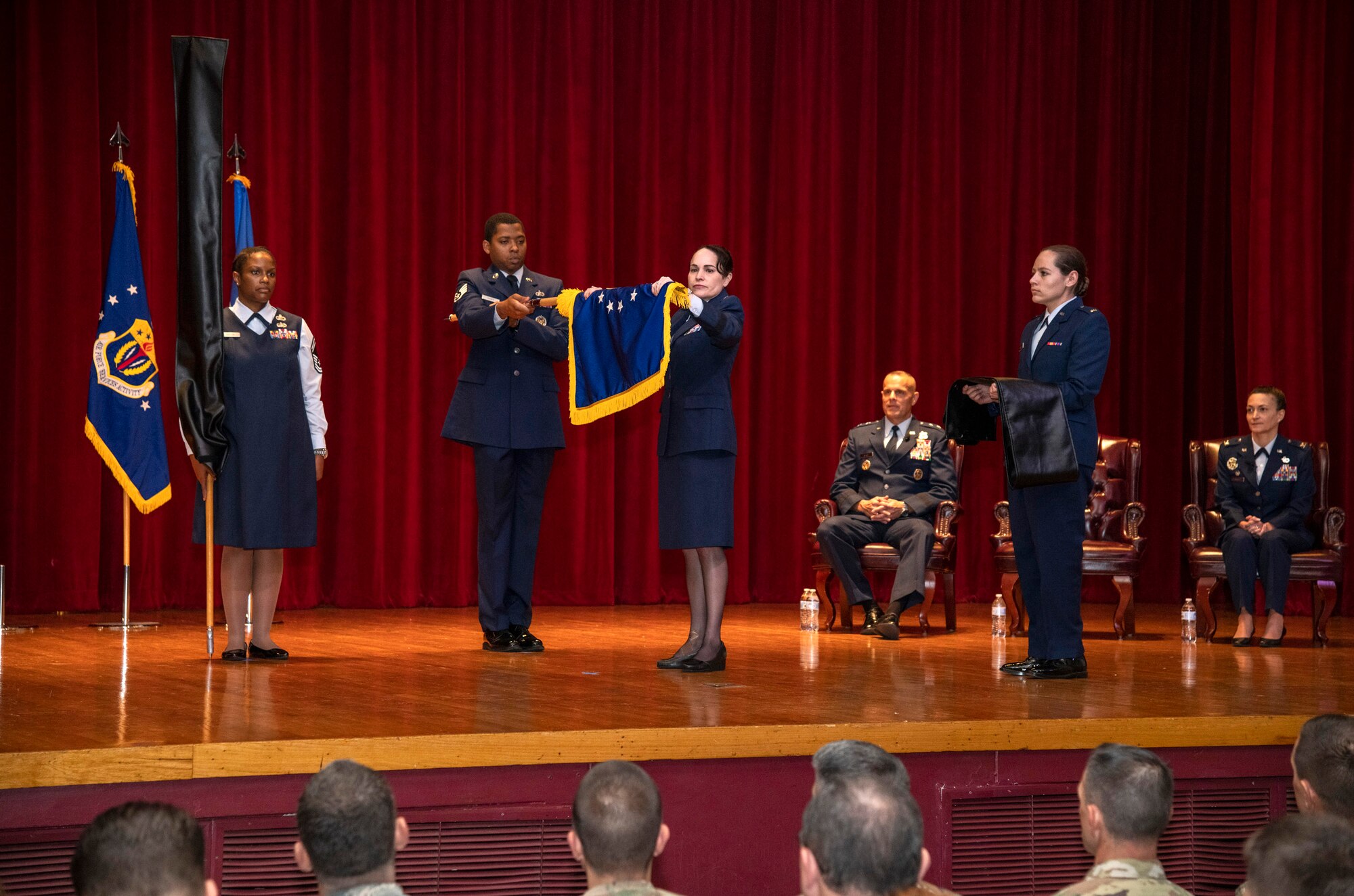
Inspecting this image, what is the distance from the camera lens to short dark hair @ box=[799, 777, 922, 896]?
178 centimetres

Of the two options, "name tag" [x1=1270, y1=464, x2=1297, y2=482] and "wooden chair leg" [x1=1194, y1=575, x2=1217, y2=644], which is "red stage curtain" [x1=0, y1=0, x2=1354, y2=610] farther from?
"wooden chair leg" [x1=1194, y1=575, x2=1217, y2=644]

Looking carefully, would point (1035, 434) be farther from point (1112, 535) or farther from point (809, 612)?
point (1112, 535)

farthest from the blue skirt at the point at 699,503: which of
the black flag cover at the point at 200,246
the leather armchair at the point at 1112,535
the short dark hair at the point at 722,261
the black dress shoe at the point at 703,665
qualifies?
the leather armchair at the point at 1112,535

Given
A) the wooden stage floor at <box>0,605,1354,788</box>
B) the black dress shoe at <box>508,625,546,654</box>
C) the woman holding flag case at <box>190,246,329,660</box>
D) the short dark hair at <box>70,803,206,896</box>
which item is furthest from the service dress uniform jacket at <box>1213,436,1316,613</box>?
the short dark hair at <box>70,803,206,896</box>

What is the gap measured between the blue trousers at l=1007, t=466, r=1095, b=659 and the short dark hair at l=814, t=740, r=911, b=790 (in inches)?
87.4

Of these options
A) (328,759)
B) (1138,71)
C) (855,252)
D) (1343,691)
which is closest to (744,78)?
(855,252)

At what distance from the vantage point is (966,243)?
26.3 feet

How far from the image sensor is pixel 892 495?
6246mm

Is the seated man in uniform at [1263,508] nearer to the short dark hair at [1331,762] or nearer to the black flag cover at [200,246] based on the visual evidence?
the short dark hair at [1331,762]

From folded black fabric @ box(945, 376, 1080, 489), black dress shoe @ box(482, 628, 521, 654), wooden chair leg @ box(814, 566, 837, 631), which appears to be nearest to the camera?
folded black fabric @ box(945, 376, 1080, 489)

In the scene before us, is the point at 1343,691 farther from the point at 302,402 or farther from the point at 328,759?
the point at 302,402

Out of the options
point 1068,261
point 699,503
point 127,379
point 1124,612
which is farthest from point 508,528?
point 1124,612

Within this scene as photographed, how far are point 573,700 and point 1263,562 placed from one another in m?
3.45

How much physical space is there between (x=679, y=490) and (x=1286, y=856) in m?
2.81
